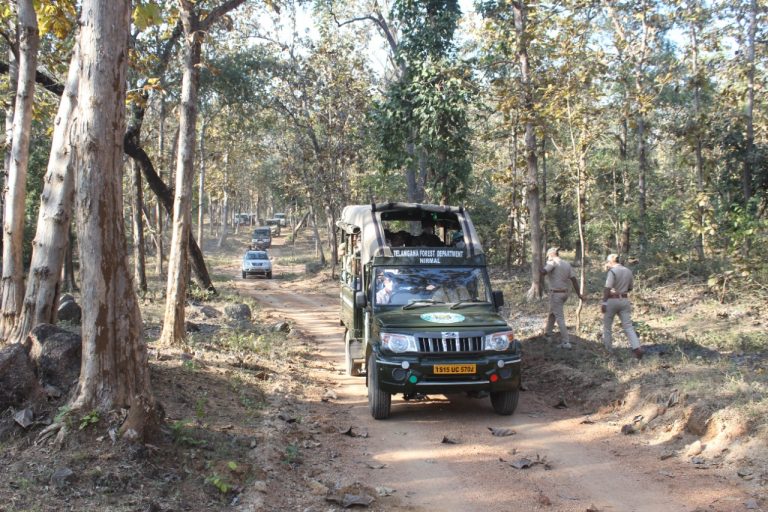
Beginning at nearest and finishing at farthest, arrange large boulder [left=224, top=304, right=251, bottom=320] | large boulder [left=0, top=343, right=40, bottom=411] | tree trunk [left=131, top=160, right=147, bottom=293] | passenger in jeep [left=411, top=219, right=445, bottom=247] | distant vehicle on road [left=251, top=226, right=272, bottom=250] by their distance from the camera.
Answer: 1. large boulder [left=0, top=343, right=40, bottom=411]
2. passenger in jeep [left=411, top=219, right=445, bottom=247]
3. large boulder [left=224, top=304, right=251, bottom=320]
4. tree trunk [left=131, top=160, right=147, bottom=293]
5. distant vehicle on road [left=251, top=226, right=272, bottom=250]

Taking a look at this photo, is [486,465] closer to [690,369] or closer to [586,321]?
[690,369]

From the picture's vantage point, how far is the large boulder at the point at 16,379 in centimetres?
624

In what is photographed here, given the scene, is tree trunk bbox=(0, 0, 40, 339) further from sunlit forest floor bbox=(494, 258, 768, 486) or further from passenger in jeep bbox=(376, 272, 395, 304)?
sunlit forest floor bbox=(494, 258, 768, 486)

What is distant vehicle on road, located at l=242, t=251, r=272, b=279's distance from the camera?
3581cm

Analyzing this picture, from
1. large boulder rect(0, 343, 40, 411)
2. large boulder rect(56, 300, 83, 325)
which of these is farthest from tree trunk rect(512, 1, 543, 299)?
large boulder rect(0, 343, 40, 411)

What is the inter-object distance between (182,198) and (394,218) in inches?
150

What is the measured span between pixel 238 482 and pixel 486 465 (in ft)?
8.29

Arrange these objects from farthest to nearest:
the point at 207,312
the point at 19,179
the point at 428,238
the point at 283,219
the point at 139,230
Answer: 1. the point at 283,219
2. the point at 139,230
3. the point at 207,312
4. the point at 428,238
5. the point at 19,179

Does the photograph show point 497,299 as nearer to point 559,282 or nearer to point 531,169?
point 559,282

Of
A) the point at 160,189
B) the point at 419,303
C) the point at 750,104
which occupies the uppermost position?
the point at 750,104

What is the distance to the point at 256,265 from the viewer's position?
3588 cm

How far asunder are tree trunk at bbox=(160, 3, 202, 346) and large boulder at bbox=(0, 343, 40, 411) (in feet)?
15.7

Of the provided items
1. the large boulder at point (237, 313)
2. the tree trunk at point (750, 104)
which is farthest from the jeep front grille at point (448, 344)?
the tree trunk at point (750, 104)

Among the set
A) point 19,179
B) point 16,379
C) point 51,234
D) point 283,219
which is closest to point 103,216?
A: point 16,379
